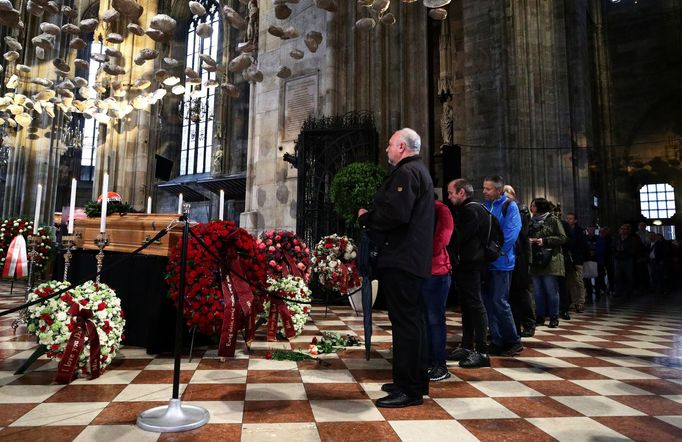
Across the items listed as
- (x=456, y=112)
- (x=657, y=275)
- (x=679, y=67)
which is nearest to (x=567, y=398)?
(x=657, y=275)

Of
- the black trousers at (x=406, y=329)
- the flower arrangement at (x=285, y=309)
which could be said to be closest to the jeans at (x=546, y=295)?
the flower arrangement at (x=285, y=309)

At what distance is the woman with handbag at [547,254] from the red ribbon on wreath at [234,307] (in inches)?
145

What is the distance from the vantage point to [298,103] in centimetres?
959

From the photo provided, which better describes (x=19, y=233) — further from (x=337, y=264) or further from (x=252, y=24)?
(x=252, y=24)

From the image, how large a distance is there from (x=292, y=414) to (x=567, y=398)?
171 centimetres

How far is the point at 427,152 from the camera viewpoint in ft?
28.4

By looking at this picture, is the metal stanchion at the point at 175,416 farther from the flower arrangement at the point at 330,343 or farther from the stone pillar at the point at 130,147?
the stone pillar at the point at 130,147

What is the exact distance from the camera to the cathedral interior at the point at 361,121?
2.88m

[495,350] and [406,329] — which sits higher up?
[406,329]

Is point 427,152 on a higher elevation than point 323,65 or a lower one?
lower

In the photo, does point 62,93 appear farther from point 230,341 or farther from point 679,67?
point 679,67

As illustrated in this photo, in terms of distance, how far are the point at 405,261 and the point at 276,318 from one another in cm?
228

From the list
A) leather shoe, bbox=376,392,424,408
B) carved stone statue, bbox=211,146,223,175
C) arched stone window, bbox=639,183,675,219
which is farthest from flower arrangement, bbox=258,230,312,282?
arched stone window, bbox=639,183,675,219

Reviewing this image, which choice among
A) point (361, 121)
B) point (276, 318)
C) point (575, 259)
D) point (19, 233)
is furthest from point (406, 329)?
point (361, 121)
